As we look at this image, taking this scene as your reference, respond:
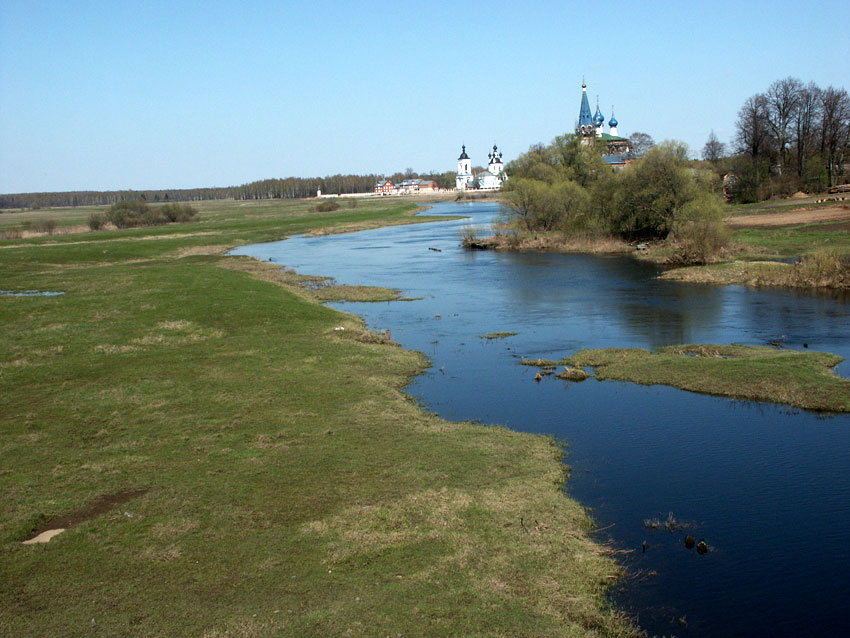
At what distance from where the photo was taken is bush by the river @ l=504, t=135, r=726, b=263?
168ft

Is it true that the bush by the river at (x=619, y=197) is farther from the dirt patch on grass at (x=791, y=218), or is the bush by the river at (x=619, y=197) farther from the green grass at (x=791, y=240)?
the dirt patch on grass at (x=791, y=218)

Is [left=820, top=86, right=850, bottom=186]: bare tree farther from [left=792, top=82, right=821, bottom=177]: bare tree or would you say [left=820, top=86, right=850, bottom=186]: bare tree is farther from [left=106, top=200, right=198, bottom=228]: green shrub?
[left=106, top=200, right=198, bottom=228]: green shrub

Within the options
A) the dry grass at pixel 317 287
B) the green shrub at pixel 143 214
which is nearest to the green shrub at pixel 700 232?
the dry grass at pixel 317 287

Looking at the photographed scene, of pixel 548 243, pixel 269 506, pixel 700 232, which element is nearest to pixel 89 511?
pixel 269 506

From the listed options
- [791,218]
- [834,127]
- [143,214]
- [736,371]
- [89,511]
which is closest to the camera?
[89,511]

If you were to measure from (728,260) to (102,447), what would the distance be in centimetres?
4251

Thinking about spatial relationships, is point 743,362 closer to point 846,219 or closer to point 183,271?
point 183,271

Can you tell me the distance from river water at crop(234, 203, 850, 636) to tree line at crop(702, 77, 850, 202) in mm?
55142

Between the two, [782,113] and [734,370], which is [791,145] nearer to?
[782,113]

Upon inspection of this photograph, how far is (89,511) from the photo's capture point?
1149cm

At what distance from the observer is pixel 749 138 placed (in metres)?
95.6

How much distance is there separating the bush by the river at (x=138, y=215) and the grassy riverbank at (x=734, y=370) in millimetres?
103257

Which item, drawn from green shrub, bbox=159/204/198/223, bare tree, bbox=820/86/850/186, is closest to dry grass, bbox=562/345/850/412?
bare tree, bbox=820/86/850/186

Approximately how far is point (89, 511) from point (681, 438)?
12563mm
